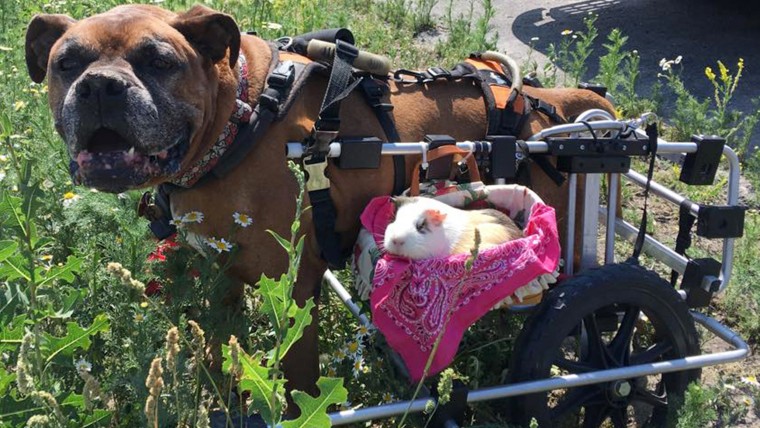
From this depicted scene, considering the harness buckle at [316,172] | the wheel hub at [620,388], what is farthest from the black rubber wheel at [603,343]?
the harness buckle at [316,172]

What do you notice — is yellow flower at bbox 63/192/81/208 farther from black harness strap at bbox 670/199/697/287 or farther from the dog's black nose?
black harness strap at bbox 670/199/697/287

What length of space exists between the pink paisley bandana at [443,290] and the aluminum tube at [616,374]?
0.71 feet

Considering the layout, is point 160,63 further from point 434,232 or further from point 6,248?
point 434,232

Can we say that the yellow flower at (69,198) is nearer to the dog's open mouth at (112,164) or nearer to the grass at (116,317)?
the grass at (116,317)

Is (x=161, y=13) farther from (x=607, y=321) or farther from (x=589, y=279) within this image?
(x=607, y=321)

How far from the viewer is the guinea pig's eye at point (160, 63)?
2578 millimetres

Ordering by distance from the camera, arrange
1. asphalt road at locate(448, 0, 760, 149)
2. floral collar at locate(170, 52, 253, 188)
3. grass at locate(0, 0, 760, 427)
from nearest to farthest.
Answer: grass at locate(0, 0, 760, 427)
floral collar at locate(170, 52, 253, 188)
asphalt road at locate(448, 0, 760, 149)

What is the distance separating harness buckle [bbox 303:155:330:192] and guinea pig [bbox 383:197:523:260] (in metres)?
0.27

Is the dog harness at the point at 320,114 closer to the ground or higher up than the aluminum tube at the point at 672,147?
higher up

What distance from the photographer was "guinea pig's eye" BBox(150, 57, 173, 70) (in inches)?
102

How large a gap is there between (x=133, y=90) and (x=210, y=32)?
0.39 meters

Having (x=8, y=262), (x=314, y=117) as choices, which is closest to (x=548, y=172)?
(x=314, y=117)

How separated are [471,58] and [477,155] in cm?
83

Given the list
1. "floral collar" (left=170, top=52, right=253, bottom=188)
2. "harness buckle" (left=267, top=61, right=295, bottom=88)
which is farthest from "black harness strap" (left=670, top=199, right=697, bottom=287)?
"floral collar" (left=170, top=52, right=253, bottom=188)
